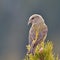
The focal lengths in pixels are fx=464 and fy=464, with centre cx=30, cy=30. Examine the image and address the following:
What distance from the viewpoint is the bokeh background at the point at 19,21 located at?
18859 millimetres

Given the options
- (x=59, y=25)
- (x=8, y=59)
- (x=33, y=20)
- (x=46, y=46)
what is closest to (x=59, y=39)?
(x=59, y=25)

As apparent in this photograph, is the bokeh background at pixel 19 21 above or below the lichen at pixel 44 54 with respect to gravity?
above

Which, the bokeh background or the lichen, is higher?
the bokeh background

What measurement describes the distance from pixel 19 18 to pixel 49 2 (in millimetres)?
2545

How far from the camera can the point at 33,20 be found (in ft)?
12.3

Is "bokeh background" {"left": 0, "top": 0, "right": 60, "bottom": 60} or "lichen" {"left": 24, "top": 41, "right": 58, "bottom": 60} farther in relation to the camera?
"bokeh background" {"left": 0, "top": 0, "right": 60, "bottom": 60}

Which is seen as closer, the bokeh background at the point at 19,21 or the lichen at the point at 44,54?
the lichen at the point at 44,54

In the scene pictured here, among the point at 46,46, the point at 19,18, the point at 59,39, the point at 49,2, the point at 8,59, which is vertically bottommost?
the point at 46,46

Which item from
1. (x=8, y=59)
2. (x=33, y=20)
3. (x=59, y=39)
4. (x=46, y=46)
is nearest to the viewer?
(x=46, y=46)

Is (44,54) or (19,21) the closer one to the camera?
(44,54)

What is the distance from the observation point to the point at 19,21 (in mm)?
20328

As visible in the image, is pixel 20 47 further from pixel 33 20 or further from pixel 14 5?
pixel 33 20

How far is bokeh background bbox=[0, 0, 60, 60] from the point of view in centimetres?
1886

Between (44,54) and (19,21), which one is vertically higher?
(19,21)
